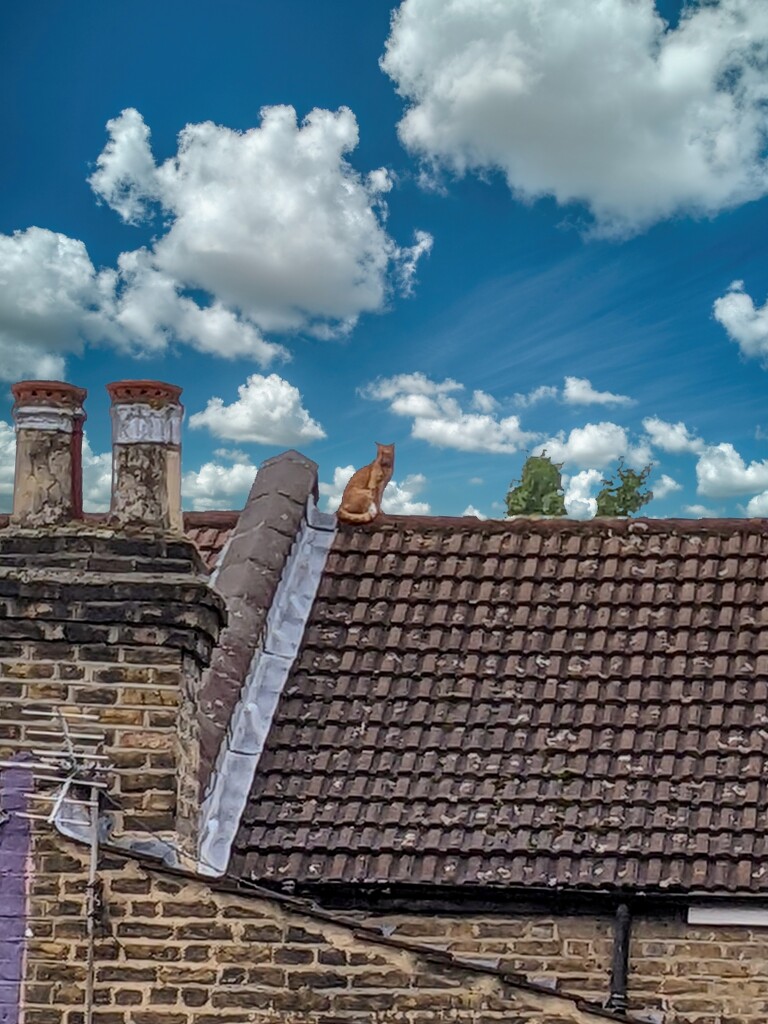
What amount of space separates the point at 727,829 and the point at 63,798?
12.5 feet

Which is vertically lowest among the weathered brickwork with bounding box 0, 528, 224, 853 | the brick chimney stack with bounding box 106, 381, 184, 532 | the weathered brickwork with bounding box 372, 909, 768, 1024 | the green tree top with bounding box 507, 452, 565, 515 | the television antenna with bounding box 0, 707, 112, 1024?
the weathered brickwork with bounding box 372, 909, 768, 1024

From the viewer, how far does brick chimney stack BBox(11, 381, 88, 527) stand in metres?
7.49

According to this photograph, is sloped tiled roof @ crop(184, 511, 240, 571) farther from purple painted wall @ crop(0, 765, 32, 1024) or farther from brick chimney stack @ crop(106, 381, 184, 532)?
purple painted wall @ crop(0, 765, 32, 1024)

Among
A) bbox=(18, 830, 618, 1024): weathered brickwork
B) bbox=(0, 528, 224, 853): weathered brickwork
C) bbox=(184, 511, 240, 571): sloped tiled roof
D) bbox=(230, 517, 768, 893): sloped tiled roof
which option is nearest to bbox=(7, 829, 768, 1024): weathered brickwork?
bbox=(18, 830, 618, 1024): weathered brickwork

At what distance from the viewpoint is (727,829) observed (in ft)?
25.5

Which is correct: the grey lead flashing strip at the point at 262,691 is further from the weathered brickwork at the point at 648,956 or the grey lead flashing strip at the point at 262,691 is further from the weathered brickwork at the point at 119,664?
the weathered brickwork at the point at 648,956

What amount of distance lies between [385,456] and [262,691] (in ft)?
8.88

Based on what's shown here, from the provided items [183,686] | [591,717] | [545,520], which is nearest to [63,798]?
[183,686]

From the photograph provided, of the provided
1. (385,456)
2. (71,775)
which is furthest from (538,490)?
(71,775)

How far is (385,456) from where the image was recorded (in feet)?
36.2

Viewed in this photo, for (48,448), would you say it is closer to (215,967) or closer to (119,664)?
(119,664)

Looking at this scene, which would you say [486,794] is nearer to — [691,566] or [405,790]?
[405,790]

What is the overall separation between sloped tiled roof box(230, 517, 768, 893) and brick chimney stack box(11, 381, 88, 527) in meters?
2.27

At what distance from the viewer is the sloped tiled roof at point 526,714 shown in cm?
778
